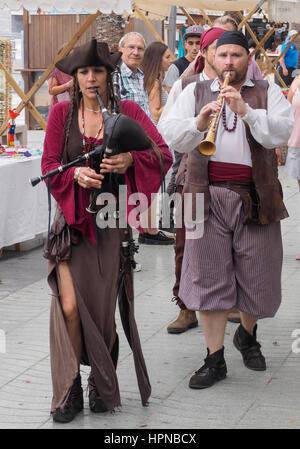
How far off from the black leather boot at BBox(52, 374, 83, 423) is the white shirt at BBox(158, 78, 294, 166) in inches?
55.3

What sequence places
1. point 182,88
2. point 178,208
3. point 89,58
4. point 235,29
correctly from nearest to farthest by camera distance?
point 89,58
point 182,88
point 178,208
point 235,29

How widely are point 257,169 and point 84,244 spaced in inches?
42.7

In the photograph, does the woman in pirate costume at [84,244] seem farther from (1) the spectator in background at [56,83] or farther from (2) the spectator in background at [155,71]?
(1) the spectator in background at [56,83]

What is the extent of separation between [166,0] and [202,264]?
29.4 ft

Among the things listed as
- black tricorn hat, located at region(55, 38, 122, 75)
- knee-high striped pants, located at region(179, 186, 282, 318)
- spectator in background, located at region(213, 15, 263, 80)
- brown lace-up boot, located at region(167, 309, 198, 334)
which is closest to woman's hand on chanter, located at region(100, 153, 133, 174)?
black tricorn hat, located at region(55, 38, 122, 75)

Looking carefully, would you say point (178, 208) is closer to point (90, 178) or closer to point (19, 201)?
point (90, 178)

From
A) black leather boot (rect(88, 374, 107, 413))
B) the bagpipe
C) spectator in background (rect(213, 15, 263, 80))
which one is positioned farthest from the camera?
spectator in background (rect(213, 15, 263, 80))

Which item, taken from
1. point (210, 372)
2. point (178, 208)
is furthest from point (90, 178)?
point (178, 208)

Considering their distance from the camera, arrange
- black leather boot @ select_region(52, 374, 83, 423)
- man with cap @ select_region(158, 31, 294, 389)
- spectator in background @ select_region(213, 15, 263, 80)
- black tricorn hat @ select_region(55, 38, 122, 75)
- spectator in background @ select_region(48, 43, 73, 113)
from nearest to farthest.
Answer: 1. black tricorn hat @ select_region(55, 38, 122, 75)
2. black leather boot @ select_region(52, 374, 83, 423)
3. man with cap @ select_region(158, 31, 294, 389)
4. spectator in background @ select_region(213, 15, 263, 80)
5. spectator in background @ select_region(48, 43, 73, 113)

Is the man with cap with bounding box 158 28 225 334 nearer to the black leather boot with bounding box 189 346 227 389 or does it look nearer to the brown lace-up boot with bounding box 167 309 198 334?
the brown lace-up boot with bounding box 167 309 198 334

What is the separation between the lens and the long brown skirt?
13.9 feet

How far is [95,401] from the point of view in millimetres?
4371

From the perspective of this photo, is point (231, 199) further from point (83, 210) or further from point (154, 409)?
point (154, 409)
